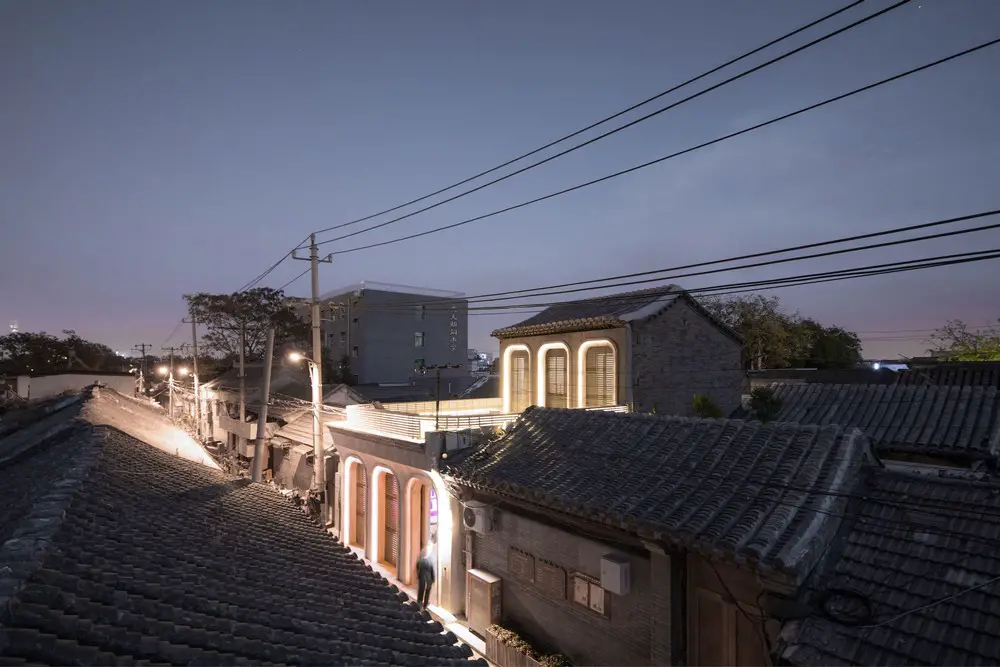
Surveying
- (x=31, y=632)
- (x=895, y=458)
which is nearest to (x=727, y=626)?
(x=31, y=632)

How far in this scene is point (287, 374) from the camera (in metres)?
31.9

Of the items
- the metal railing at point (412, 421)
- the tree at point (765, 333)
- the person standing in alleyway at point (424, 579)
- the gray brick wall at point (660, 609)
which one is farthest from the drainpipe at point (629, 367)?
the tree at point (765, 333)

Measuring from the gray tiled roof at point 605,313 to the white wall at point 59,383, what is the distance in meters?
25.4

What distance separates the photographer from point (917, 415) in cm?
1362

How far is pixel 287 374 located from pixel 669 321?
24.1 meters

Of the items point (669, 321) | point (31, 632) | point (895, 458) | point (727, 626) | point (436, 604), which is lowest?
point (436, 604)

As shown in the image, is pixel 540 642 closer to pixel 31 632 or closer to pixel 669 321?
pixel 31 632

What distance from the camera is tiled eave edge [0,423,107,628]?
3119 mm

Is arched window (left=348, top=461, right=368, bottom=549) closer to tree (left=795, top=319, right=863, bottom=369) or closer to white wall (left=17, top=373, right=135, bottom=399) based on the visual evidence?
white wall (left=17, top=373, right=135, bottom=399)

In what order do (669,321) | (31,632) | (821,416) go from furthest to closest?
(669,321) < (821,416) < (31,632)

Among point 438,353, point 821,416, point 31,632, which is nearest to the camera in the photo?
point 31,632

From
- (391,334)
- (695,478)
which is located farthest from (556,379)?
(391,334)

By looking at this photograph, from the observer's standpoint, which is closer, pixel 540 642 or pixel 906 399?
pixel 540 642

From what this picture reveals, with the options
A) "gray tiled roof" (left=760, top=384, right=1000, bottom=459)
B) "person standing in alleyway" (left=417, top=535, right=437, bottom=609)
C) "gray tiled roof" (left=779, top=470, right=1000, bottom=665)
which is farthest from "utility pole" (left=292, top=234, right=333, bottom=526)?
"gray tiled roof" (left=760, top=384, right=1000, bottom=459)
